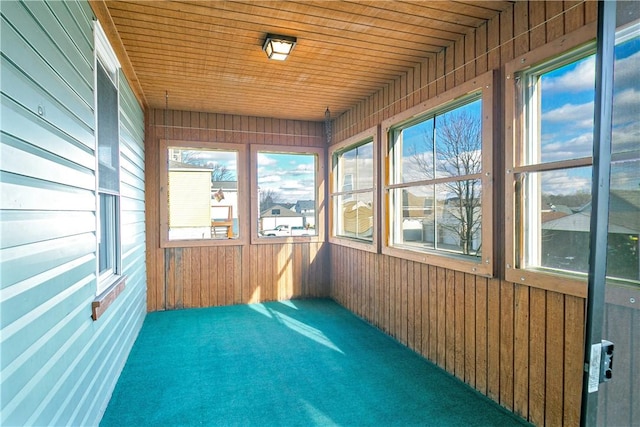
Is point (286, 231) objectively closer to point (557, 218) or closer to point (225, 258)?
point (225, 258)

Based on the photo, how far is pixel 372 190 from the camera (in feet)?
13.8

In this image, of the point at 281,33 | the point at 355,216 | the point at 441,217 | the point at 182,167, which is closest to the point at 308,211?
the point at 355,216

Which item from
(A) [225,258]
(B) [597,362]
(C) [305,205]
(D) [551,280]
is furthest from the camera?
(C) [305,205]

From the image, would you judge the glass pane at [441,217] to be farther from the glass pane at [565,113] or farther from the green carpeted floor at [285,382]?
the green carpeted floor at [285,382]

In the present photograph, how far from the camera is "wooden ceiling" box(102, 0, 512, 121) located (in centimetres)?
242

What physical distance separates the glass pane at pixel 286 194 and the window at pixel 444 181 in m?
1.95

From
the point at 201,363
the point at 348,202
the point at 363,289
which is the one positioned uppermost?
the point at 348,202

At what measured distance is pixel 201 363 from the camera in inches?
126

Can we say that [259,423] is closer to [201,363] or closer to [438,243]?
[201,363]

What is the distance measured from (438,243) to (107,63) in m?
2.98

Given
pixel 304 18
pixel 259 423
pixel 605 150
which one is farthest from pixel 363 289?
pixel 605 150

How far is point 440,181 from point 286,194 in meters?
2.87

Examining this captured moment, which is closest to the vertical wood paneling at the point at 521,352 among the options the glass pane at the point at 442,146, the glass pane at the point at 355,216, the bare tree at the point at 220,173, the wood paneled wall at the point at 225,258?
the glass pane at the point at 442,146

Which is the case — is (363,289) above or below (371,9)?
below
